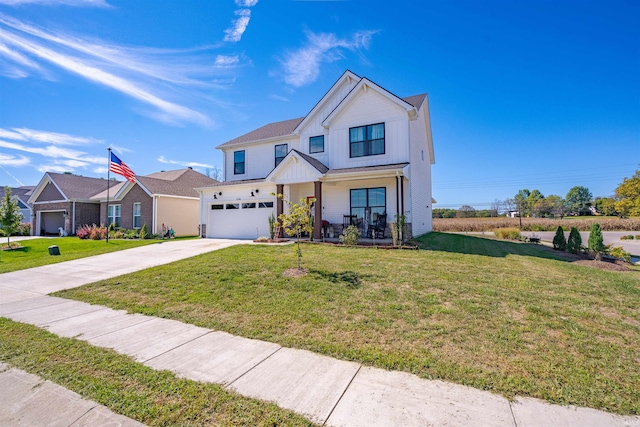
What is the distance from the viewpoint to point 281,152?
60.8 ft

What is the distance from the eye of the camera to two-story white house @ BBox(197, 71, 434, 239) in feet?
47.9

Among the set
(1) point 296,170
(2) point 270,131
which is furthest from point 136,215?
(1) point 296,170

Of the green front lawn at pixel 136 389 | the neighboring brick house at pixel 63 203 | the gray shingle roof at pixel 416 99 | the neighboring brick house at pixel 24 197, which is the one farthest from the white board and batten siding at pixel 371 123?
the neighboring brick house at pixel 24 197

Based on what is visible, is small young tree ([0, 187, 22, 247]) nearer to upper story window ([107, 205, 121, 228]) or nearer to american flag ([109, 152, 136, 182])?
upper story window ([107, 205, 121, 228])

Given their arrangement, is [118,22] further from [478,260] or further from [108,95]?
[478,260]

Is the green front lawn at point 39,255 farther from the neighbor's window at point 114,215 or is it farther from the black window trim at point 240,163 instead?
the black window trim at point 240,163

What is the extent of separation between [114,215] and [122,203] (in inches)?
66.9

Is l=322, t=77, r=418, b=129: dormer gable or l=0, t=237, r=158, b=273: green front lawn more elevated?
l=322, t=77, r=418, b=129: dormer gable

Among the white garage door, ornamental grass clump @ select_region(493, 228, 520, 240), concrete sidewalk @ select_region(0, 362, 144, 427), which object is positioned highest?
the white garage door

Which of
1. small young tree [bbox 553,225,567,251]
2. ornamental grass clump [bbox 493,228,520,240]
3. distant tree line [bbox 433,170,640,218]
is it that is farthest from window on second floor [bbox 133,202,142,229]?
distant tree line [bbox 433,170,640,218]

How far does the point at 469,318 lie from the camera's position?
4.64 meters

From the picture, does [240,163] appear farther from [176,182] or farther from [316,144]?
[176,182]

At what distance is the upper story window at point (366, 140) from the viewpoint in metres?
15.2

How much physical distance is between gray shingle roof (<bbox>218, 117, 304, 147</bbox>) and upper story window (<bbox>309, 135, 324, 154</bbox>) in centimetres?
175
